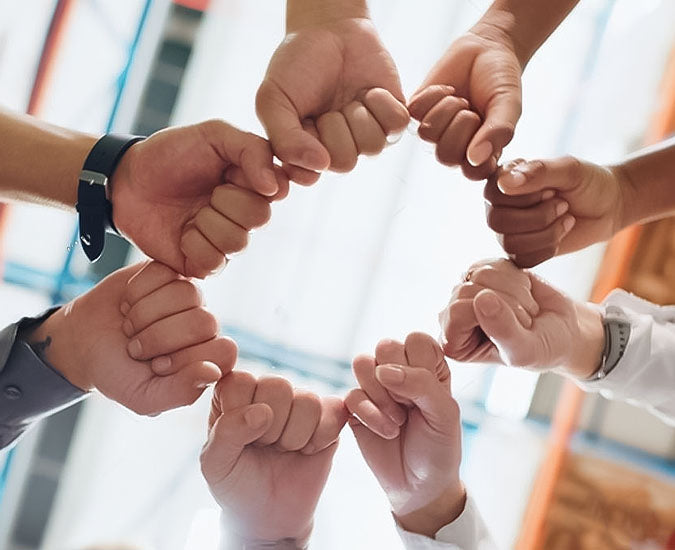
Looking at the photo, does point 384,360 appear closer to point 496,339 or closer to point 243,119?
point 496,339

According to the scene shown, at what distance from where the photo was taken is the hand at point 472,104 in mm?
751

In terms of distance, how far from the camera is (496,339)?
31.0 inches

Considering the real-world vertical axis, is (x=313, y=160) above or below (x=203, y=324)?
above

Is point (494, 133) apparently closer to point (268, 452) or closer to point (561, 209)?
point (561, 209)

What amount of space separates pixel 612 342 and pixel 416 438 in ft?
1.12

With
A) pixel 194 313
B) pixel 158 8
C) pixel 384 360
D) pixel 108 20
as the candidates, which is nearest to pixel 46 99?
pixel 108 20

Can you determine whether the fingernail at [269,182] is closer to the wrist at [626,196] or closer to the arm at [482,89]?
the arm at [482,89]

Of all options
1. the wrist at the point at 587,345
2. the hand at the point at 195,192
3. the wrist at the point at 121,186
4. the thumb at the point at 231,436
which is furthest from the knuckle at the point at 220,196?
the wrist at the point at 587,345

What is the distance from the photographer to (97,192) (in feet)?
2.65

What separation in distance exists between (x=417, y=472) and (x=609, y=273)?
1.21 meters

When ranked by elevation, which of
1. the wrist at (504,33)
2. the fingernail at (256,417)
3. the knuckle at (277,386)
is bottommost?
the fingernail at (256,417)

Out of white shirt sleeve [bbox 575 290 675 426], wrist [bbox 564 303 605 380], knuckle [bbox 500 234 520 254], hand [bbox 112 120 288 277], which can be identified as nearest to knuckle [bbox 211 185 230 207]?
hand [bbox 112 120 288 277]

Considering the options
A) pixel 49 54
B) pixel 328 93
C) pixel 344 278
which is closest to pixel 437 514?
pixel 328 93

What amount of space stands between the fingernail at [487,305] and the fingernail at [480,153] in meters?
0.14
